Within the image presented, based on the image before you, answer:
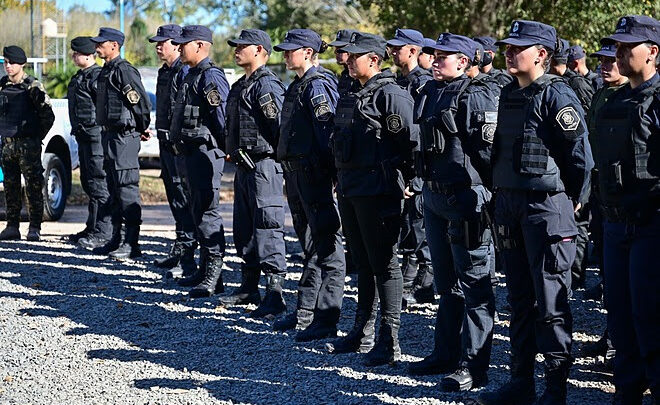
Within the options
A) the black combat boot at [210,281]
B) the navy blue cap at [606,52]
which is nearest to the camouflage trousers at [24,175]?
the black combat boot at [210,281]

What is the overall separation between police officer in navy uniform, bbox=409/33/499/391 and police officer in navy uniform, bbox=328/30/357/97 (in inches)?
50.3

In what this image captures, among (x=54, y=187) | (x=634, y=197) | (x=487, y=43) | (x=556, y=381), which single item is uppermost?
(x=487, y=43)

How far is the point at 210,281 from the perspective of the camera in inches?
375

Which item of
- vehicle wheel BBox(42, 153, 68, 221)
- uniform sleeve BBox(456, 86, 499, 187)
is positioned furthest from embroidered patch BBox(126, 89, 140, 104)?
uniform sleeve BBox(456, 86, 499, 187)

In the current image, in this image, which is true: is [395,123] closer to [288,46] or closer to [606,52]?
[606,52]

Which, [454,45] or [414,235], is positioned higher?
[454,45]

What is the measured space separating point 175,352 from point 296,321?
108 cm

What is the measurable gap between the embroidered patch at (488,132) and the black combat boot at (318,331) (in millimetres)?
2288

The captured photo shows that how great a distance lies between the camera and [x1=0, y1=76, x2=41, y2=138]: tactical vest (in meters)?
12.4

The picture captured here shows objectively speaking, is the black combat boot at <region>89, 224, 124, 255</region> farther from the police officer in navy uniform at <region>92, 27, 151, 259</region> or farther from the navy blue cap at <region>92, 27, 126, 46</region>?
the navy blue cap at <region>92, 27, 126, 46</region>

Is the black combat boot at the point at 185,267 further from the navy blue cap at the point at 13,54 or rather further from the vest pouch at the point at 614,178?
the vest pouch at the point at 614,178

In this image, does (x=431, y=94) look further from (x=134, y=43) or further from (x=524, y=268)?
(x=134, y=43)

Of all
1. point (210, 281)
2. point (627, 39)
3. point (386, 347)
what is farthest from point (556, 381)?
point (210, 281)

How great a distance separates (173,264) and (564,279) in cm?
600
